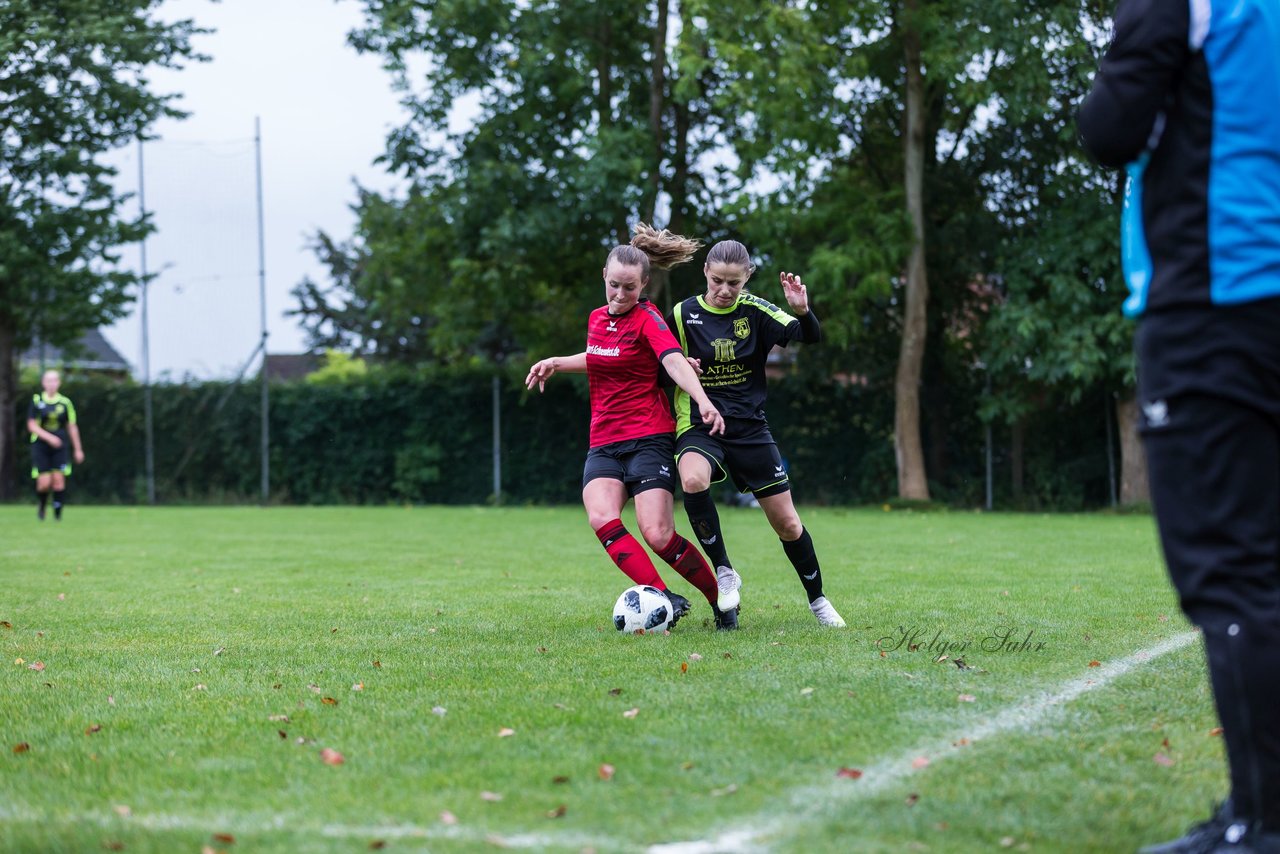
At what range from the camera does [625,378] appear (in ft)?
22.2

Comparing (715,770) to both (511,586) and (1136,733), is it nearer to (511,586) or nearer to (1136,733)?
(1136,733)

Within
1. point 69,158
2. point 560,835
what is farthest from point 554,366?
point 69,158

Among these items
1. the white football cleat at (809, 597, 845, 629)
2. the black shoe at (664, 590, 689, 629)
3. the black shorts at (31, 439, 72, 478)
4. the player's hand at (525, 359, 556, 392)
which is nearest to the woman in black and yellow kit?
the black shorts at (31, 439, 72, 478)

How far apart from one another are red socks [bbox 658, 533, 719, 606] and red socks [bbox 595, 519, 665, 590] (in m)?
0.04

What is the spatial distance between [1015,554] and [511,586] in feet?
16.0

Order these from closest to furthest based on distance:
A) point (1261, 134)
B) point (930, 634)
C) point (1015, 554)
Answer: point (1261, 134), point (930, 634), point (1015, 554)

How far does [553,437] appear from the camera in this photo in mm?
25469

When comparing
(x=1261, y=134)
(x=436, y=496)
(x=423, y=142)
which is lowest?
(x=436, y=496)

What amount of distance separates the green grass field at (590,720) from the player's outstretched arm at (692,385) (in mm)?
1016

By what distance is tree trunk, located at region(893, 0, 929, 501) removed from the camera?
2188cm

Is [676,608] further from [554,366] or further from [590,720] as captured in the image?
[590,720]

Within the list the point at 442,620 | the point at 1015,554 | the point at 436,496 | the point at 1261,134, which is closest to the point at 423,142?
the point at 436,496

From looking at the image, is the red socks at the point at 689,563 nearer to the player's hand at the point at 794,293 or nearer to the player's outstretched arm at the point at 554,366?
the player's outstretched arm at the point at 554,366

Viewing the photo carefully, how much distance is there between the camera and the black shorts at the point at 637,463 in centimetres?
655
